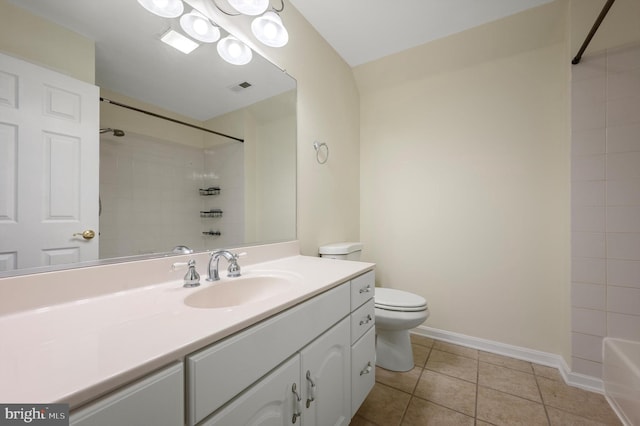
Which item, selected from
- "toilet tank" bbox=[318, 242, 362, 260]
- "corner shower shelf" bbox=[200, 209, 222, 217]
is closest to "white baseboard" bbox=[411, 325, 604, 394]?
"toilet tank" bbox=[318, 242, 362, 260]

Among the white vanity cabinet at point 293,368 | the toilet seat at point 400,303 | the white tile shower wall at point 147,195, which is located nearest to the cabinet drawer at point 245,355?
the white vanity cabinet at point 293,368

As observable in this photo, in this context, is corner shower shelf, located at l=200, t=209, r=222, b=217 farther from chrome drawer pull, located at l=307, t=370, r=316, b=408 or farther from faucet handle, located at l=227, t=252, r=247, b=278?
chrome drawer pull, located at l=307, t=370, r=316, b=408

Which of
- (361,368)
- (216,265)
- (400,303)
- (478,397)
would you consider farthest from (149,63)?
(478,397)

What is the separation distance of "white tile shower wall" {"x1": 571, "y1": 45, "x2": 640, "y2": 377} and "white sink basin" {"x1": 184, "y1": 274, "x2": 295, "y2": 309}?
1.69 metres

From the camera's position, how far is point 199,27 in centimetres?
108

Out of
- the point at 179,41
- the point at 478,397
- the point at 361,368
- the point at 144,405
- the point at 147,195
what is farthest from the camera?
the point at 478,397

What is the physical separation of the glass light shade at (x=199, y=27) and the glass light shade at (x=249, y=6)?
0.13 m

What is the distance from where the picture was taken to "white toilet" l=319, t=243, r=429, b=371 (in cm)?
151

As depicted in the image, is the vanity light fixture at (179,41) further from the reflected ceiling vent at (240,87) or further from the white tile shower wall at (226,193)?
the white tile shower wall at (226,193)

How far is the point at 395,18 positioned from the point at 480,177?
49.6 inches

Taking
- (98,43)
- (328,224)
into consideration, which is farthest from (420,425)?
A: (98,43)

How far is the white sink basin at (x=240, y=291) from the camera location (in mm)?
889

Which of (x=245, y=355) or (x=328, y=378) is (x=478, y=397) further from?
(x=245, y=355)

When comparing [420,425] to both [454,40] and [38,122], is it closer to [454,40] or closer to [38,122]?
[38,122]
